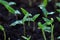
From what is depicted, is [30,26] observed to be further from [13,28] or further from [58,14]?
[58,14]

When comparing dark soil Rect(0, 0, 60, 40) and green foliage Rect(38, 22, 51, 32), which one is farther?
dark soil Rect(0, 0, 60, 40)

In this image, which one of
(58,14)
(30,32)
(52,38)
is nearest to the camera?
(52,38)

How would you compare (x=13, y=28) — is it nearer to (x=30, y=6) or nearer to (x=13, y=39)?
(x=13, y=39)

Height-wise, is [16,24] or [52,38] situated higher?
[16,24]

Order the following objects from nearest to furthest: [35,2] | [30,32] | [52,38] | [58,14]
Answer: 1. [52,38]
2. [30,32]
3. [58,14]
4. [35,2]

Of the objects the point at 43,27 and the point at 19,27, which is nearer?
the point at 43,27

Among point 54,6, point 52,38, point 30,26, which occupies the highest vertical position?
point 54,6

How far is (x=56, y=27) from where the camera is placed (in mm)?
1447

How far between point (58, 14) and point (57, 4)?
11 cm

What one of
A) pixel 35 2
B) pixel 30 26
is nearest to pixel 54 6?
pixel 35 2

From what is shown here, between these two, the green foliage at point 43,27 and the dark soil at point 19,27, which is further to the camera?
the dark soil at point 19,27

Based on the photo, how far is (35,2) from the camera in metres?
1.70

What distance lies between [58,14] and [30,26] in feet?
0.86

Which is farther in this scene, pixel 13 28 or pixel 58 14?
pixel 58 14
